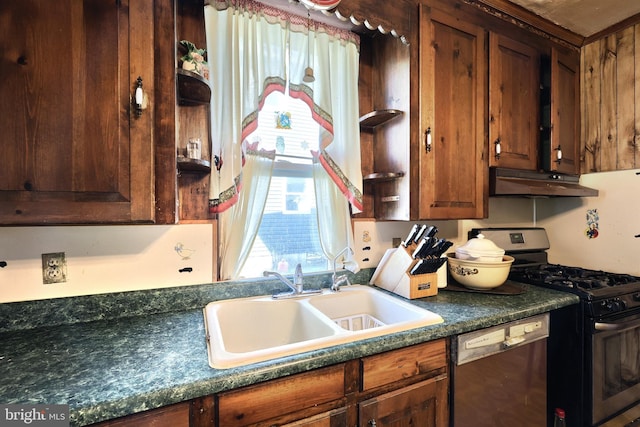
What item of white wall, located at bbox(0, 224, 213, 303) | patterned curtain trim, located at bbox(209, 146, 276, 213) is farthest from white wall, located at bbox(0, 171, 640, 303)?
patterned curtain trim, located at bbox(209, 146, 276, 213)

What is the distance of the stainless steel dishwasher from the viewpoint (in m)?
1.14

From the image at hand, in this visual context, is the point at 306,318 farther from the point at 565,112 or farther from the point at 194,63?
the point at 565,112

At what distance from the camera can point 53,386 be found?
71cm

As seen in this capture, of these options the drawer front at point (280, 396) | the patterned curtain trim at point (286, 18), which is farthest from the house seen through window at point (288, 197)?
the drawer front at point (280, 396)

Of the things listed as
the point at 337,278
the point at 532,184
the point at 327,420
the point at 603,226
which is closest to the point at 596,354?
the point at 532,184

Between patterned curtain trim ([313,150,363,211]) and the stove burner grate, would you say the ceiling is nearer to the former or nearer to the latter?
patterned curtain trim ([313,150,363,211])

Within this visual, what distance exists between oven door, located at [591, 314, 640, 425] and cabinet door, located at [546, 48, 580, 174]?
939mm

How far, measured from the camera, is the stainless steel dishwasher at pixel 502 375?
1139 mm

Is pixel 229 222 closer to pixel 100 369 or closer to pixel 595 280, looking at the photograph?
pixel 100 369

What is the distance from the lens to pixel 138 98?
0.89m

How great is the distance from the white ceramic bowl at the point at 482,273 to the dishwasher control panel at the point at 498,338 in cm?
24

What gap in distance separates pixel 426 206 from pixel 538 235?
1323mm

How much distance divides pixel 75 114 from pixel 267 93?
769 mm

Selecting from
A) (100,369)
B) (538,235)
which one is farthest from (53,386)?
(538,235)
